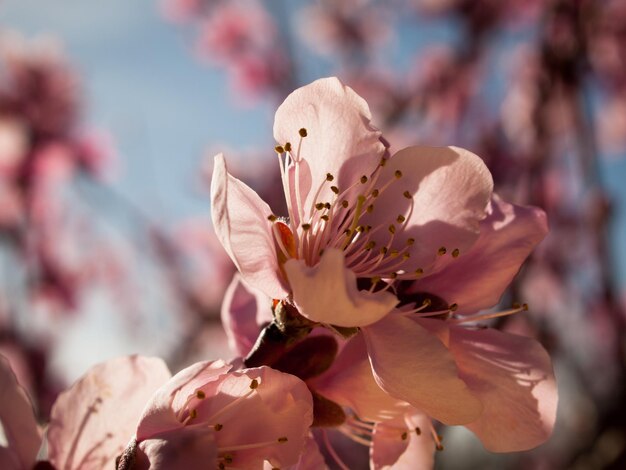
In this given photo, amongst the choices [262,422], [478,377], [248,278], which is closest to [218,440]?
[262,422]

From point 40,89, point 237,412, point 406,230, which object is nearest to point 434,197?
point 406,230

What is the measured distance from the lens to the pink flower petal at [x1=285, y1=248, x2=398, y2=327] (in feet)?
1.78

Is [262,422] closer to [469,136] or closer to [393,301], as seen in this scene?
[393,301]

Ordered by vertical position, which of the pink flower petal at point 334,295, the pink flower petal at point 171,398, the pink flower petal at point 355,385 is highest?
the pink flower petal at point 334,295

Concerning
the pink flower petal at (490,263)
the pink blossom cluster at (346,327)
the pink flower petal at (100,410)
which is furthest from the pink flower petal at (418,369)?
the pink flower petal at (100,410)

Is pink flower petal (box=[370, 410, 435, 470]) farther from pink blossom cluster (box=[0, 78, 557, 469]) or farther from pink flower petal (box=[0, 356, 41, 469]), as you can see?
pink flower petal (box=[0, 356, 41, 469])

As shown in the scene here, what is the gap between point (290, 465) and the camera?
605mm

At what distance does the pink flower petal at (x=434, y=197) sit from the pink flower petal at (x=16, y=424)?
1.24 ft

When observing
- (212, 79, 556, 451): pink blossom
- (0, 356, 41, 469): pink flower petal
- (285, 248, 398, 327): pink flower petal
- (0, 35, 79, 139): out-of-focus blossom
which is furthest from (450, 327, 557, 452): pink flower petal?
(0, 35, 79, 139): out-of-focus blossom

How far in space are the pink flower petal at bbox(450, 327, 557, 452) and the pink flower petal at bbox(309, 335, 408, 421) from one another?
0.26ft

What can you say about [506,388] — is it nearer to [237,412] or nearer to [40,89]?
[237,412]

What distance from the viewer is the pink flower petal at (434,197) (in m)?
0.67

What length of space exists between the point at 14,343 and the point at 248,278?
8.68 feet

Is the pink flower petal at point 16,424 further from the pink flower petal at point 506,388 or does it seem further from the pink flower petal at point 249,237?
the pink flower petal at point 506,388
